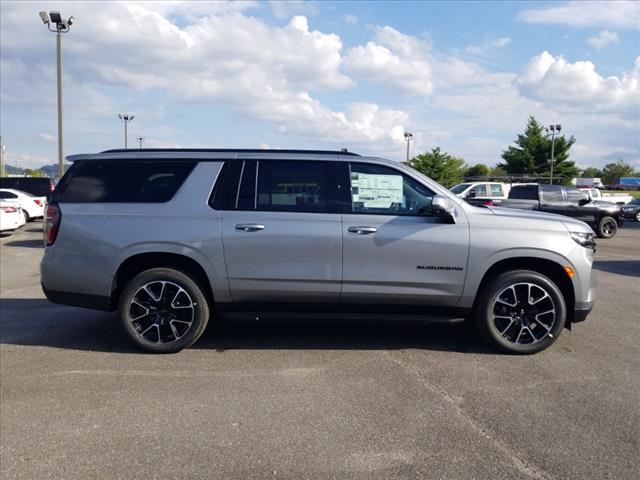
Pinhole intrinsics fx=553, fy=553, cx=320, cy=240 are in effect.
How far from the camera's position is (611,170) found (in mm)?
117312

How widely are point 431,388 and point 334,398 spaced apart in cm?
80

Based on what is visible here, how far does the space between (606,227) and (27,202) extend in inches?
861

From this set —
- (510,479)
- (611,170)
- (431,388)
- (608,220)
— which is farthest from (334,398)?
(611,170)

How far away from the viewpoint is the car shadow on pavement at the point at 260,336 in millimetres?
5543

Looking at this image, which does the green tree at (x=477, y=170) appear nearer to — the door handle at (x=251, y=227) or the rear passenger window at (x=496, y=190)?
the rear passenger window at (x=496, y=190)

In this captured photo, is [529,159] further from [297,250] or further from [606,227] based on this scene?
[297,250]

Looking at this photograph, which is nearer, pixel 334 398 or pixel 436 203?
pixel 334 398

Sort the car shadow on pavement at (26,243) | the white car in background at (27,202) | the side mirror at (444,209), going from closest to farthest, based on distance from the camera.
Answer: the side mirror at (444,209) → the car shadow on pavement at (26,243) → the white car in background at (27,202)

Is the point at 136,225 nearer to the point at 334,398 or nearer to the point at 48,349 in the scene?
the point at 48,349

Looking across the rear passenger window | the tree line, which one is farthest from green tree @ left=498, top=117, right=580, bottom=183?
the rear passenger window

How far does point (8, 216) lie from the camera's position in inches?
686

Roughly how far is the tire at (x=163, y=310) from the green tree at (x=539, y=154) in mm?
58916

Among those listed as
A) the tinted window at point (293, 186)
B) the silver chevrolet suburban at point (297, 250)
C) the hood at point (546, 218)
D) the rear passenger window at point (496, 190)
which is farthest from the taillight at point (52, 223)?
the rear passenger window at point (496, 190)

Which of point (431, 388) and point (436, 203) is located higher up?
point (436, 203)
